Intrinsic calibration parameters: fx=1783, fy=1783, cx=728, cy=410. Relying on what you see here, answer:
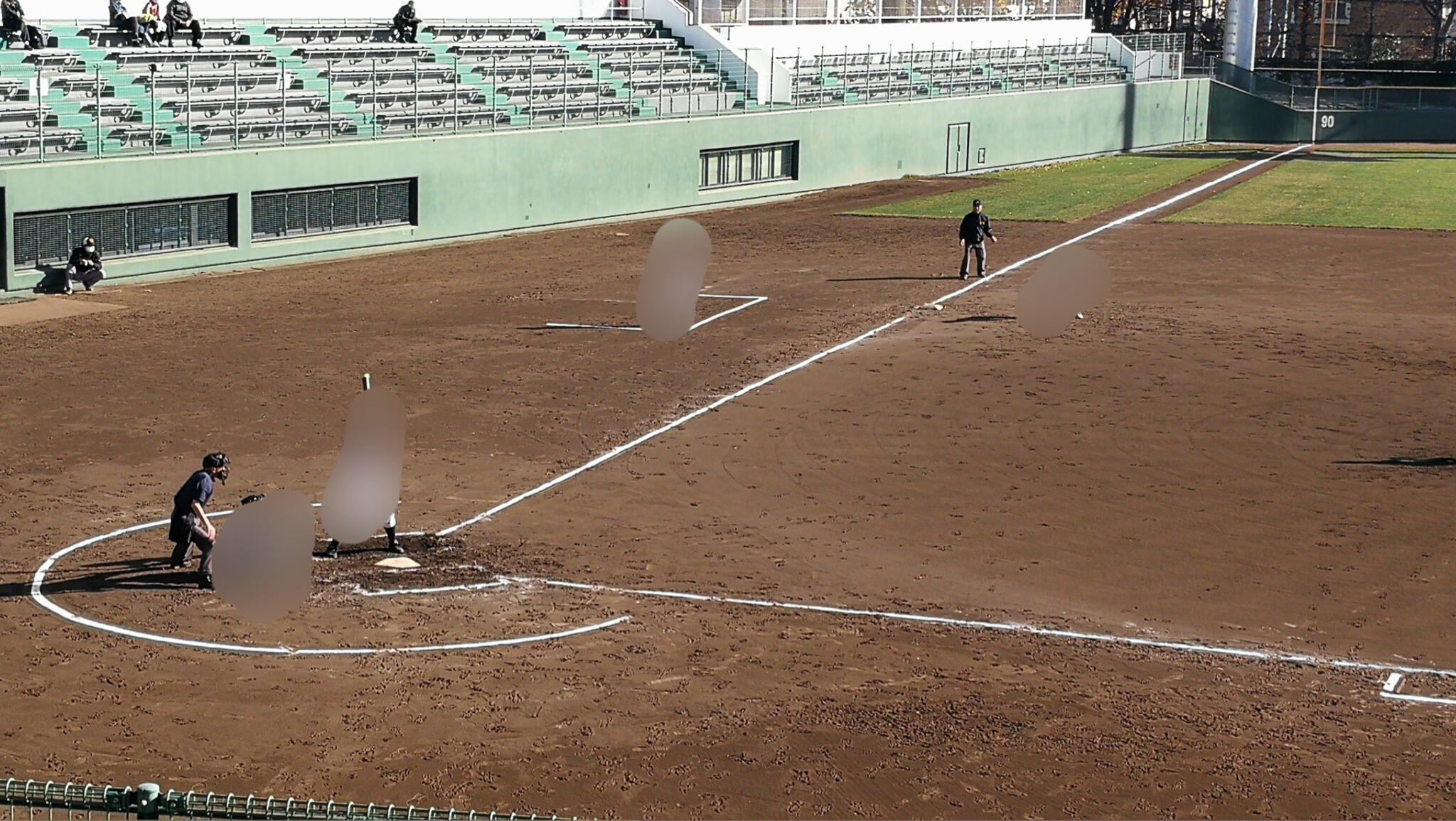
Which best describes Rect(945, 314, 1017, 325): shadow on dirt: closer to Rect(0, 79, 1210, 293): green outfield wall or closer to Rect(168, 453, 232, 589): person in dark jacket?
Rect(0, 79, 1210, 293): green outfield wall

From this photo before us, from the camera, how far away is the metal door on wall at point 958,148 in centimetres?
6209

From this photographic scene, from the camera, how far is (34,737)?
13305 mm

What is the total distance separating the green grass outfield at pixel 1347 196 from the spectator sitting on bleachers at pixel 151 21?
84.4 ft

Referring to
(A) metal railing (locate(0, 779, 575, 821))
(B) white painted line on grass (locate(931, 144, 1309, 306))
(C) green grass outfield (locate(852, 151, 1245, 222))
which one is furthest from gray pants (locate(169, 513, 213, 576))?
(C) green grass outfield (locate(852, 151, 1245, 222))

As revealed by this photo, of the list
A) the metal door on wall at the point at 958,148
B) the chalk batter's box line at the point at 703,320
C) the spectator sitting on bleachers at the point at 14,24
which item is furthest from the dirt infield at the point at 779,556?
the metal door on wall at the point at 958,148

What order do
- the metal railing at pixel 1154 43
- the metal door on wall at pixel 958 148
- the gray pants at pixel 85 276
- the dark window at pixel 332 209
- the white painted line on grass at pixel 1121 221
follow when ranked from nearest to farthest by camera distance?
the gray pants at pixel 85 276 → the white painted line on grass at pixel 1121 221 → the dark window at pixel 332 209 → the metal door on wall at pixel 958 148 → the metal railing at pixel 1154 43

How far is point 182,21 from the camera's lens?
1687 inches

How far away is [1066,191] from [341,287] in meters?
27.1

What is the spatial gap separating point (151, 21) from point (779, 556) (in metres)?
29.4

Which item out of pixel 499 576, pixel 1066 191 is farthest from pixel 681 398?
pixel 1066 191

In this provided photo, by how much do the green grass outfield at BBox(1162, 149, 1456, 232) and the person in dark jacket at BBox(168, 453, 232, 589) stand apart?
34599 millimetres

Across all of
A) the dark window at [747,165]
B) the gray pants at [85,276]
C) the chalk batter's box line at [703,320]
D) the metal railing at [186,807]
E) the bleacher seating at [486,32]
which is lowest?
the chalk batter's box line at [703,320]

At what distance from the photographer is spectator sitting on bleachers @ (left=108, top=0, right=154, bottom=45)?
41.0 m

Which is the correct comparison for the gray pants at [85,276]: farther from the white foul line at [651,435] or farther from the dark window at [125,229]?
the white foul line at [651,435]
